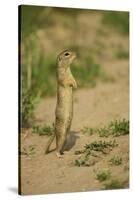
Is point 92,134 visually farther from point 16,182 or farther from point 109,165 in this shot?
point 16,182

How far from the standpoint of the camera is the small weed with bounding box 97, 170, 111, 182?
6.41 metres

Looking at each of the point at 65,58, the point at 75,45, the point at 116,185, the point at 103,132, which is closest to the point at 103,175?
the point at 116,185

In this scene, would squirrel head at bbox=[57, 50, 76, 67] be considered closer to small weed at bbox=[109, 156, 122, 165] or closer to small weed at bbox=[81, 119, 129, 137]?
small weed at bbox=[81, 119, 129, 137]

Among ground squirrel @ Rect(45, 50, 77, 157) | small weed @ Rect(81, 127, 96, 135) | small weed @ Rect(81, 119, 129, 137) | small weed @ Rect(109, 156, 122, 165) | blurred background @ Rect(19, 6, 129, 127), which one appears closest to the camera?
ground squirrel @ Rect(45, 50, 77, 157)

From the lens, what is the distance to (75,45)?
10547mm

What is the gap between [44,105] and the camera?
8414 mm

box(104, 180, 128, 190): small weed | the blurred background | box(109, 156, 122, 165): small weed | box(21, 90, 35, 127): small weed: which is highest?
the blurred background

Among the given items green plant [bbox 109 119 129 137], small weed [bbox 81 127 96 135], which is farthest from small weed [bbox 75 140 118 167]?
small weed [bbox 81 127 96 135]

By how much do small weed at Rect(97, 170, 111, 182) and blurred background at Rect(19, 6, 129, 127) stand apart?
1.92 m

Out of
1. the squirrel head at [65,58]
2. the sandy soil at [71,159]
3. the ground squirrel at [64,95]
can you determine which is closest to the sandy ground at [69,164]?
the sandy soil at [71,159]

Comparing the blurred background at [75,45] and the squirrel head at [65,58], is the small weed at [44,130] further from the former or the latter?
the blurred background at [75,45]

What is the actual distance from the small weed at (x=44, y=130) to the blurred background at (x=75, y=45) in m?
0.98

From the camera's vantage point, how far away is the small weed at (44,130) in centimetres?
697

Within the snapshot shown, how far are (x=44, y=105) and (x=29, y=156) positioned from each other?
2.05 m
